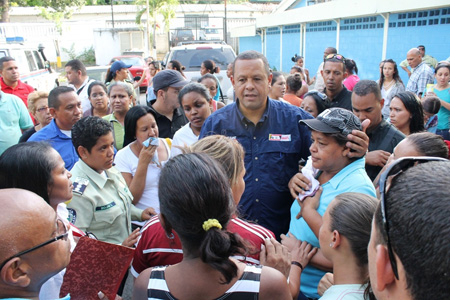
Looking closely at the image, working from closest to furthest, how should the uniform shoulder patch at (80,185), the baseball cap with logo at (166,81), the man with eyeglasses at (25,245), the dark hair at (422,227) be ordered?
the dark hair at (422,227)
the man with eyeglasses at (25,245)
the uniform shoulder patch at (80,185)
the baseball cap with logo at (166,81)

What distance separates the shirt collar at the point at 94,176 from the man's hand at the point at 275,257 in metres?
1.42

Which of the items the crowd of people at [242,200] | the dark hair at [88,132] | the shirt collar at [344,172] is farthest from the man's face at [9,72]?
the shirt collar at [344,172]

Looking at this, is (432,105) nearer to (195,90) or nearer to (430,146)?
(430,146)

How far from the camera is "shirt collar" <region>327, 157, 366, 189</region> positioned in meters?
2.27

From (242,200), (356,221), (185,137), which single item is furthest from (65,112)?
(356,221)

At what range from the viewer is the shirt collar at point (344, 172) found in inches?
89.4

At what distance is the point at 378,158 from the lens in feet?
9.87

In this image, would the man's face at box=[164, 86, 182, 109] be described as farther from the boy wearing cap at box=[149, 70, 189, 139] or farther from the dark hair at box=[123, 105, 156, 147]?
the dark hair at box=[123, 105, 156, 147]

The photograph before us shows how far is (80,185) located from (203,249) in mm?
1451

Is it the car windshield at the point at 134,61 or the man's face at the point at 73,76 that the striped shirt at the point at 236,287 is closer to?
the man's face at the point at 73,76

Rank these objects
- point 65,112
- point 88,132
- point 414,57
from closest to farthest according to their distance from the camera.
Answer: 1. point 88,132
2. point 65,112
3. point 414,57

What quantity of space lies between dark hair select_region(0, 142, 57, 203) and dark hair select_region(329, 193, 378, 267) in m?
1.56

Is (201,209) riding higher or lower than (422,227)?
lower

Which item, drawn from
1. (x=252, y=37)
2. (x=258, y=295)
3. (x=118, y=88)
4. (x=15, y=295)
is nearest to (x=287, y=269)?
(x=258, y=295)
